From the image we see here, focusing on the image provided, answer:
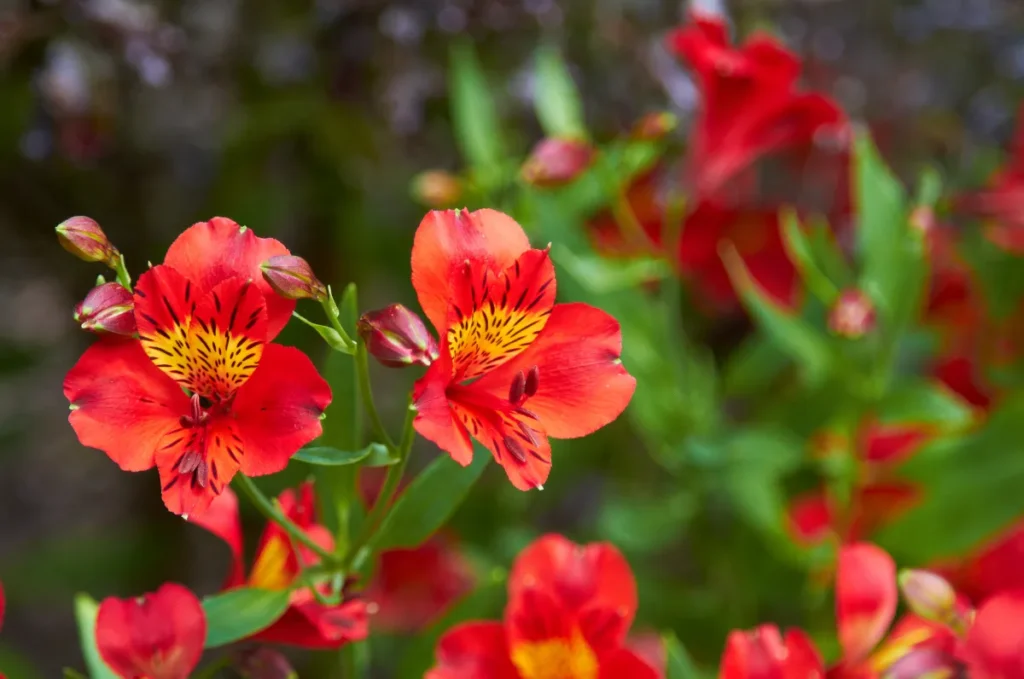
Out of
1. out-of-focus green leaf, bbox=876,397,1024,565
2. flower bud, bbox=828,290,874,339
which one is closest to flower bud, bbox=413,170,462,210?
flower bud, bbox=828,290,874,339

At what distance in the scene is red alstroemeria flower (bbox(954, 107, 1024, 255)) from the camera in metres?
0.83

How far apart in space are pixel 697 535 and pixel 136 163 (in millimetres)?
723

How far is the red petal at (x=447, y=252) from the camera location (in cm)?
37

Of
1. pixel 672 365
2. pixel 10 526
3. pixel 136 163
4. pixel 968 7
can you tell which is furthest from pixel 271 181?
pixel 10 526

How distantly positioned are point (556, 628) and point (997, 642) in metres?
0.20

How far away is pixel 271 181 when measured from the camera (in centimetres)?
109

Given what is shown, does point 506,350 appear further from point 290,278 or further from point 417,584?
point 417,584

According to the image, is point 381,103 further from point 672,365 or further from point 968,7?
point 968,7

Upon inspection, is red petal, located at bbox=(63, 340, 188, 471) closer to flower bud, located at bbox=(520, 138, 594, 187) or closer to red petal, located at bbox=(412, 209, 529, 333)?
red petal, located at bbox=(412, 209, 529, 333)

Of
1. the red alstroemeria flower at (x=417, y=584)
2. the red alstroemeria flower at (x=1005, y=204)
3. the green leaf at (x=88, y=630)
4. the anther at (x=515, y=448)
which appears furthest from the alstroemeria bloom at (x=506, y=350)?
the red alstroemeria flower at (x=417, y=584)

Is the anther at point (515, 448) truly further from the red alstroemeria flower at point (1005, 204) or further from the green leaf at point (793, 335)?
the red alstroemeria flower at point (1005, 204)

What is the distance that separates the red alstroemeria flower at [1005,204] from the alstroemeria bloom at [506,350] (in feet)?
1.87

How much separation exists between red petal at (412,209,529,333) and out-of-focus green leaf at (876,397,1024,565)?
0.49m

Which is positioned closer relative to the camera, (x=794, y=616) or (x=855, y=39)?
(x=794, y=616)
